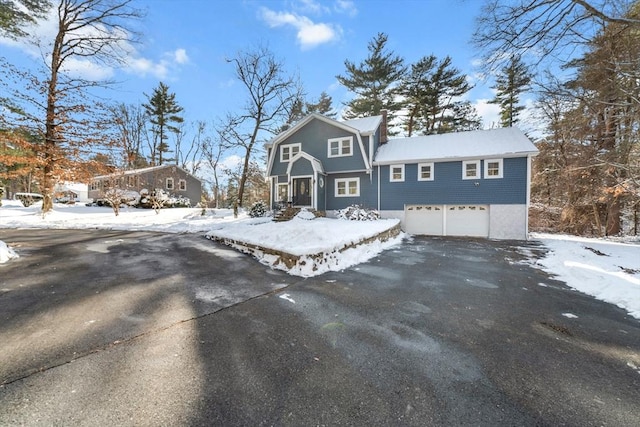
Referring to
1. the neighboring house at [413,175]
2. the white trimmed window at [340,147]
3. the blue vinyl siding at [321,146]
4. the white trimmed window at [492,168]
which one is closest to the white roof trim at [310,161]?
the neighboring house at [413,175]

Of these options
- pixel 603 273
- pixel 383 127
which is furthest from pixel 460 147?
pixel 603 273

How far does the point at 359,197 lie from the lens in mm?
16344

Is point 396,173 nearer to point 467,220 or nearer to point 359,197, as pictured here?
point 359,197

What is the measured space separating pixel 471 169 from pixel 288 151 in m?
11.4

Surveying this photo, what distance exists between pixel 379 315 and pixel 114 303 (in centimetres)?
401

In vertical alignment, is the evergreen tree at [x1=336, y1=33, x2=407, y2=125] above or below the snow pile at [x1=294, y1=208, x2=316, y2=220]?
above

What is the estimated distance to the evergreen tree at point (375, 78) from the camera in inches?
980

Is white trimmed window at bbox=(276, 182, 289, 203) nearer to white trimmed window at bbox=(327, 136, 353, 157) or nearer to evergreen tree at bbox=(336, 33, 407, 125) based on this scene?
white trimmed window at bbox=(327, 136, 353, 157)

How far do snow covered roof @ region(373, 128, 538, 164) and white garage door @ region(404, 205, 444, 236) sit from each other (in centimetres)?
292

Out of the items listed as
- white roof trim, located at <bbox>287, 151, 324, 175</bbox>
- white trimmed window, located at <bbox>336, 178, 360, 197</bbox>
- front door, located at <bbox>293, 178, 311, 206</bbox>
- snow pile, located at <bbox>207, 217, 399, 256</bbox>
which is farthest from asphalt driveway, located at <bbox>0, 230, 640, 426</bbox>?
white trimmed window, located at <bbox>336, 178, 360, 197</bbox>

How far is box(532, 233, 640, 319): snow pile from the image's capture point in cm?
474

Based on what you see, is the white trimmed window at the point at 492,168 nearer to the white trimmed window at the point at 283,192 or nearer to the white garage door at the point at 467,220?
the white garage door at the point at 467,220

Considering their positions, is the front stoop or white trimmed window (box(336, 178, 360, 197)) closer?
the front stoop

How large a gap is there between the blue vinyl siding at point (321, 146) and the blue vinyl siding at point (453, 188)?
1957 millimetres
